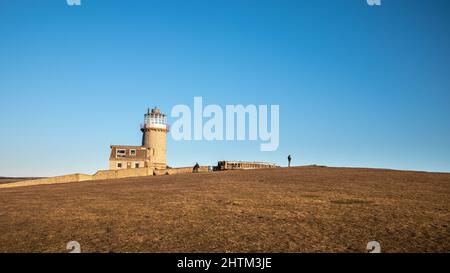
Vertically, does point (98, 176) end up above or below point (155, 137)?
below

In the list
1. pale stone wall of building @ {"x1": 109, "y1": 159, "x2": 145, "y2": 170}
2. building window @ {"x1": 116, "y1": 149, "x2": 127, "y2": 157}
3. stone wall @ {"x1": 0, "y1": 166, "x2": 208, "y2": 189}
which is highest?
building window @ {"x1": 116, "y1": 149, "x2": 127, "y2": 157}

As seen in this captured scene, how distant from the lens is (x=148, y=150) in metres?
65.3

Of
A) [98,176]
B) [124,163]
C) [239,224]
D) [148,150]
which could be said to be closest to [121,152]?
[124,163]

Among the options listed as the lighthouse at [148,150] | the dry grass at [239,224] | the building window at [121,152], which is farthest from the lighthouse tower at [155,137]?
the dry grass at [239,224]

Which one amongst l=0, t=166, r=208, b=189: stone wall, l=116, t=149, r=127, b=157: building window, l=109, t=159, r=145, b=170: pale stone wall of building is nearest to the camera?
l=0, t=166, r=208, b=189: stone wall

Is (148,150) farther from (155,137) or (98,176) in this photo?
(98,176)

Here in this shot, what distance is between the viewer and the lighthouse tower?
6624 centimetres

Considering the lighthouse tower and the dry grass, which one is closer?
the dry grass

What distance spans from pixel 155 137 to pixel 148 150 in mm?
2970

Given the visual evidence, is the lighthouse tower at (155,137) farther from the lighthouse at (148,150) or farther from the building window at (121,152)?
the building window at (121,152)

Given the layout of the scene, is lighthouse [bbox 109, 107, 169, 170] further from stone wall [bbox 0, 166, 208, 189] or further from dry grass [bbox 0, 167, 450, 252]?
dry grass [bbox 0, 167, 450, 252]

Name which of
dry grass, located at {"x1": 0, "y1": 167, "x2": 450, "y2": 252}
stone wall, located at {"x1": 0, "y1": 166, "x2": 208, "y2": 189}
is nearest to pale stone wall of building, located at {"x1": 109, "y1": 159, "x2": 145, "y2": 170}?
stone wall, located at {"x1": 0, "y1": 166, "x2": 208, "y2": 189}

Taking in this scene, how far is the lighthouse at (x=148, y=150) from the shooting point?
63625 mm
